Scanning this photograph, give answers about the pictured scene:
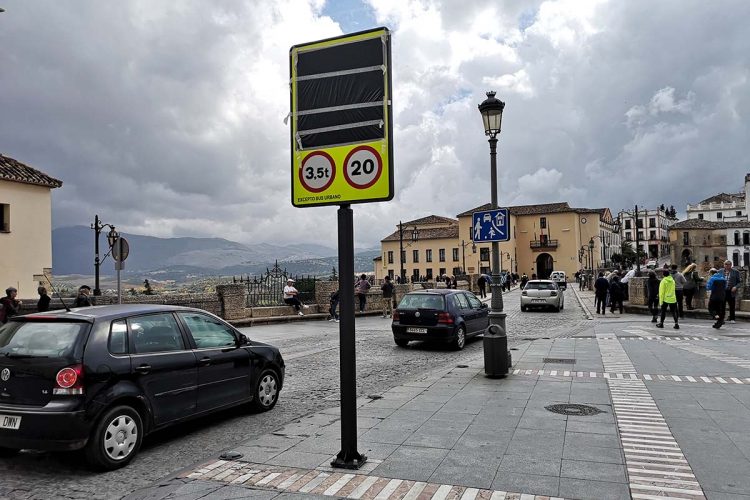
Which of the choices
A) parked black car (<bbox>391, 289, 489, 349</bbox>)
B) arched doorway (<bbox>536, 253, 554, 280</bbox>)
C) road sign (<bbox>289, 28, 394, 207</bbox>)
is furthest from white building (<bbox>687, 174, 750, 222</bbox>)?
road sign (<bbox>289, 28, 394, 207</bbox>)

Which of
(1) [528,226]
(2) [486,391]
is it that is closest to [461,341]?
(2) [486,391]

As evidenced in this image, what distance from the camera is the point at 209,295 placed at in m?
20.9

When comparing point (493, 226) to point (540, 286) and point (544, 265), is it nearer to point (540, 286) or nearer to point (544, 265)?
point (540, 286)

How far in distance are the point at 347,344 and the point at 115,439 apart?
93.3 inches

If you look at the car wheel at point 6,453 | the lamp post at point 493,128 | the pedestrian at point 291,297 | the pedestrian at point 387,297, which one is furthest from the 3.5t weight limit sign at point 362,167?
the pedestrian at point 387,297

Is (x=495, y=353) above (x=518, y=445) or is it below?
above

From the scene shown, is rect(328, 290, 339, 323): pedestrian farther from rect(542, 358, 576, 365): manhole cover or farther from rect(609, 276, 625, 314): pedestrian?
rect(542, 358, 576, 365): manhole cover

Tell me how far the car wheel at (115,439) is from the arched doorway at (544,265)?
92.5 m

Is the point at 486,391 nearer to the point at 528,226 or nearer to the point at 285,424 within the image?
the point at 285,424

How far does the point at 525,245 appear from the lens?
94.4m

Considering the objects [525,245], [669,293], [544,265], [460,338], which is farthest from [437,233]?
[460,338]

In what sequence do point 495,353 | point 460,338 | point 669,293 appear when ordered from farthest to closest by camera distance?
point 669,293 → point 460,338 → point 495,353

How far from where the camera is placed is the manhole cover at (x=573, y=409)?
271 inches

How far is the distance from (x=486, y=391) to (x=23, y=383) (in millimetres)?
5894
